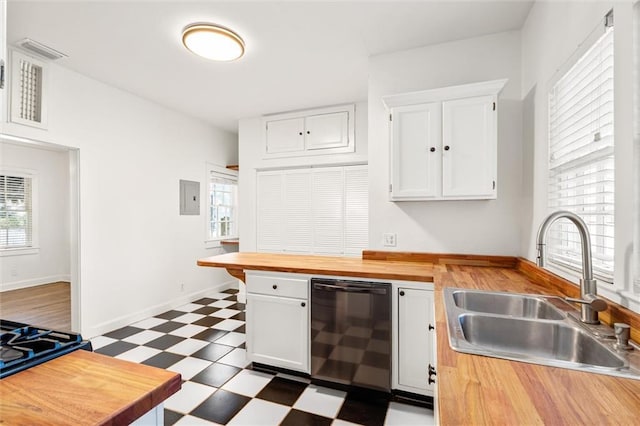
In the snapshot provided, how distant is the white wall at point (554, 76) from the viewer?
1.09m

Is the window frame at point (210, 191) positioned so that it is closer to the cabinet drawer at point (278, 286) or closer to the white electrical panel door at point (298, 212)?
the white electrical panel door at point (298, 212)

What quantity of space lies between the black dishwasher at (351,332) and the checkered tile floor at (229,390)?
0.49 ft

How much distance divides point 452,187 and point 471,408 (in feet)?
6.02

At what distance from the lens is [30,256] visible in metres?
5.63

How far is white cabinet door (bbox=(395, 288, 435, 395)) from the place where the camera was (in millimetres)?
2010

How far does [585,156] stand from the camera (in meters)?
1.44

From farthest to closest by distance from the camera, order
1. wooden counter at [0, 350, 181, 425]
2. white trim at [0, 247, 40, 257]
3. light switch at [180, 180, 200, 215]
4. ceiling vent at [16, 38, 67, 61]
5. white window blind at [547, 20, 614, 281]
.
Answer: white trim at [0, 247, 40, 257]
light switch at [180, 180, 200, 215]
ceiling vent at [16, 38, 67, 61]
white window blind at [547, 20, 614, 281]
wooden counter at [0, 350, 181, 425]

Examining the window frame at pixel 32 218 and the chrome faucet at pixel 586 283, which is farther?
the window frame at pixel 32 218

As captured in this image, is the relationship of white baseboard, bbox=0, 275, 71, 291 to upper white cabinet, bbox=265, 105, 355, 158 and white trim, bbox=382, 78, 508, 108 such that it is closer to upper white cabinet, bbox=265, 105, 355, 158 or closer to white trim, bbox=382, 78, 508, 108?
upper white cabinet, bbox=265, 105, 355, 158

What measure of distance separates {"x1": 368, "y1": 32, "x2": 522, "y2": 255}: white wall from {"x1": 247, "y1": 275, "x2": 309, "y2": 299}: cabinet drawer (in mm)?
811

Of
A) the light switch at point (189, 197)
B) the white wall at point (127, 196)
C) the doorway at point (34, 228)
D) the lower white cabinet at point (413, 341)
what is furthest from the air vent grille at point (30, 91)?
the lower white cabinet at point (413, 341)

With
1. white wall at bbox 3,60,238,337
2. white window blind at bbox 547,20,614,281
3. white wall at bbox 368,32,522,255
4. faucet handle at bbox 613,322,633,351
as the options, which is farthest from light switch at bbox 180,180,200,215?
faucet handle at bbox 613,322,633,351

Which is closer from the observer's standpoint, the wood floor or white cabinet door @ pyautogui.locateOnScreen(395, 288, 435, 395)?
white cabinet door @ pyautogui.locateOnScreen(395, 288, 435, 395)

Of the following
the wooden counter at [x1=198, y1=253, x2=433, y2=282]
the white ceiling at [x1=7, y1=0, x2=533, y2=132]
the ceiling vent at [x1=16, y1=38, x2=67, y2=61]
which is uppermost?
the white ceiling at [x1=7, y1=0, x2=533, y2=132]
